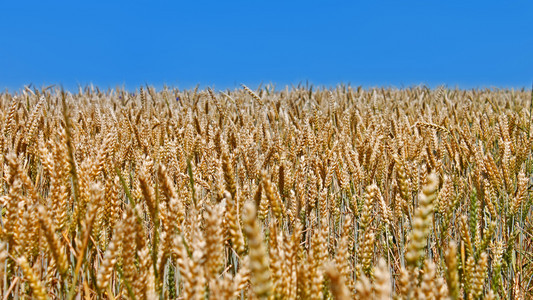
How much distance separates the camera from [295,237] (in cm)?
73

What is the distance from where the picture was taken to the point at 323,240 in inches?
30.2

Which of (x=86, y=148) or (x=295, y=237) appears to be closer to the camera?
(x=295, y=237)

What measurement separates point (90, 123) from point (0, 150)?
125cm

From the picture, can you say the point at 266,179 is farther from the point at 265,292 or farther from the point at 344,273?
the point at 265,292

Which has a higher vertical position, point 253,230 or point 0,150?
point 0,150

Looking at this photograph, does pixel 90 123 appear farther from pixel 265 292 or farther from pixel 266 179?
pixel 265 292

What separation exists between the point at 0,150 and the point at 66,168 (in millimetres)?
763

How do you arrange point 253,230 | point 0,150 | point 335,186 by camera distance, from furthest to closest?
1. point 335,186
2. point 0,150
3. point 253,230

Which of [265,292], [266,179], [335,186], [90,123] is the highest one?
[90,123]

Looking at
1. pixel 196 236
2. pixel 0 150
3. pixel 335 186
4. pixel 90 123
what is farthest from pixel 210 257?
pixel 90 123

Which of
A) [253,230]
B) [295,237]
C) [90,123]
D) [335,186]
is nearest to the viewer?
[253,230]

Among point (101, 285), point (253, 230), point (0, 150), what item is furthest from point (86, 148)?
point (253, 230)

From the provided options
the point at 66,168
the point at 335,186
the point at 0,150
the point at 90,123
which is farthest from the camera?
the point at 90,123

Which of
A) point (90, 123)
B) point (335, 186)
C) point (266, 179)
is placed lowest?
point (266, 179)
